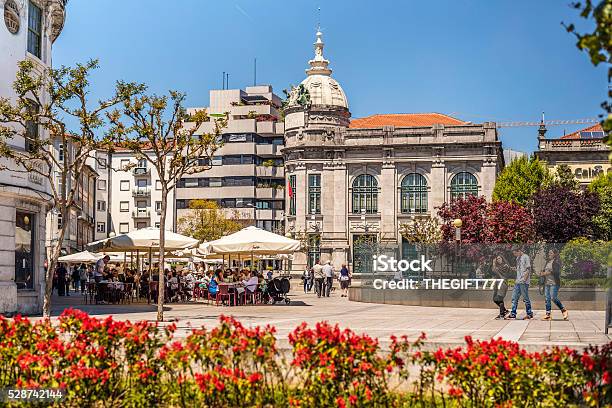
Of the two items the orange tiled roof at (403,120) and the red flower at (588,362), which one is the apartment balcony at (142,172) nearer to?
the orange tiled roof at (403,120)

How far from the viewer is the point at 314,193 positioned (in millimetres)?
80312

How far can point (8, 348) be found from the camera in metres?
9.15

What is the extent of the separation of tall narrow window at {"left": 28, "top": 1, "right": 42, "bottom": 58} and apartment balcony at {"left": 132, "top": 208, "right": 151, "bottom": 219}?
80042 millimetres

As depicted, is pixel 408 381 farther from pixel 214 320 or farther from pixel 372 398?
pixel 214 320

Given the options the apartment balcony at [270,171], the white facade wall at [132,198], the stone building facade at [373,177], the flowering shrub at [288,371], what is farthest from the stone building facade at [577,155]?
the flowering shrub at [288,371]

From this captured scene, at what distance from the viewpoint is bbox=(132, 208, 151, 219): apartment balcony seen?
103812mm

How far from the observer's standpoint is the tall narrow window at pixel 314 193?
80.1 metres

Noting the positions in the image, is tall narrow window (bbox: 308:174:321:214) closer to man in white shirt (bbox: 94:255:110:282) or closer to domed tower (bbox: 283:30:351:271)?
domed tower (bbox: 283:30:351:271)

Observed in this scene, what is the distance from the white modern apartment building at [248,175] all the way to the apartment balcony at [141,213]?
221 inches

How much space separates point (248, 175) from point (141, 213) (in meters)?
15.3

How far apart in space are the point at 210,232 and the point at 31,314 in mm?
59555

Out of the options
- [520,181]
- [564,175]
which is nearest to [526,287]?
[520,181]

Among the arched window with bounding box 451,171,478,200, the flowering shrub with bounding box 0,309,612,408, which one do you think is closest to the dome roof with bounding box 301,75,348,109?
the arched window with bounding box 451,171,478,200

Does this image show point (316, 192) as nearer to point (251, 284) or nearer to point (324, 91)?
point (324, 91)
